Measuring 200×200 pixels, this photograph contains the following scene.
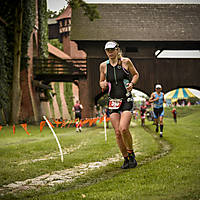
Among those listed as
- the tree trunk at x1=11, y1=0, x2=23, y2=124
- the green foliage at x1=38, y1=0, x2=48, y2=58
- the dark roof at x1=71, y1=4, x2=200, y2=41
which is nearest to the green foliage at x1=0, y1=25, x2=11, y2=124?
the tree trunk at x1=11, y1=0, x2=23, y2=124

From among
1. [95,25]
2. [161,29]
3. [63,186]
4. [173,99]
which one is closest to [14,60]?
[95,25]

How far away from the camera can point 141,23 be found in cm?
2911

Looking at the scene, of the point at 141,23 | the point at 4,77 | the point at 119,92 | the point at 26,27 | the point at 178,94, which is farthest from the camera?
the point at 178,94

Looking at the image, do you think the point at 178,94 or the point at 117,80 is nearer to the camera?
the point at 117,80

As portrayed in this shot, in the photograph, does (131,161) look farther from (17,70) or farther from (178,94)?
(178,94)

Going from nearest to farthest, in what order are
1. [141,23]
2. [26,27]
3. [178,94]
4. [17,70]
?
[17,70]
[26,27]
[141,23]
[178,94]

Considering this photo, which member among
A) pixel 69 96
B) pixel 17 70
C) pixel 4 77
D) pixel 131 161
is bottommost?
pixel 131 161

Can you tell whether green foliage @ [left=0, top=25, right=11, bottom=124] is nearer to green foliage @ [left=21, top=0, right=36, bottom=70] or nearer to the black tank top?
green foliage @ [left=21, top=0, right=36, bottom=70]

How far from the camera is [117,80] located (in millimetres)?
5730

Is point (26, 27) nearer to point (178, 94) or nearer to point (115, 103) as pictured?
point (178, 94)

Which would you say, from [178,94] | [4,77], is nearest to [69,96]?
[178,94]

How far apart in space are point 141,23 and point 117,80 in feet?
80.2

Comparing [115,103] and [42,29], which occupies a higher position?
[42,29]

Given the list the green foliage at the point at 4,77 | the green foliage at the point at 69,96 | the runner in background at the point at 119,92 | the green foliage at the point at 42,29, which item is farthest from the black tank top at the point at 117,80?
the green foliage at the point at 69,96
